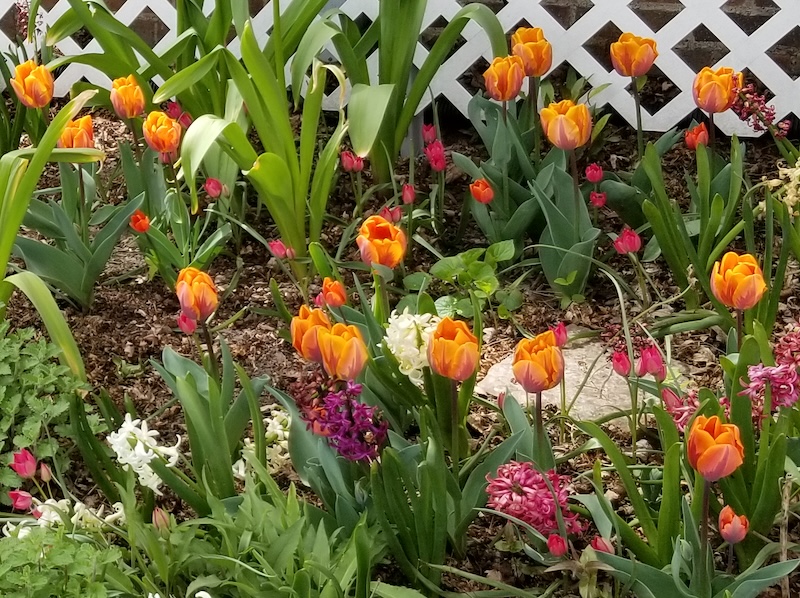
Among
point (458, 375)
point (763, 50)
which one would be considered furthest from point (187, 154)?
point (763, 50)

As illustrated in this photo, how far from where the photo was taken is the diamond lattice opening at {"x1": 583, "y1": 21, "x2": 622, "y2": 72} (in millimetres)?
2518

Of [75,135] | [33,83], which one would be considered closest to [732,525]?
[75,135]

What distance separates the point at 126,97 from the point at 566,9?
1211 millimetres

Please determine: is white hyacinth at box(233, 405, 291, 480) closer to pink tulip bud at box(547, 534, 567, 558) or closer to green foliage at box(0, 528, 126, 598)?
green foliage at box(0, 528, 126, 598)

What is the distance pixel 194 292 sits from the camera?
1.36 metres

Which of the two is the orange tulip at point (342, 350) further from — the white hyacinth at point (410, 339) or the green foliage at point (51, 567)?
the green foliage at point (51, 567)

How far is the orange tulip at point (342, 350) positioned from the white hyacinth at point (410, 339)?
0.21 metres

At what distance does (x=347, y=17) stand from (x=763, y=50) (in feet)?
3.39

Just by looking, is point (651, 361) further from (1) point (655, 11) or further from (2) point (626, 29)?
(1) point (655, 11)

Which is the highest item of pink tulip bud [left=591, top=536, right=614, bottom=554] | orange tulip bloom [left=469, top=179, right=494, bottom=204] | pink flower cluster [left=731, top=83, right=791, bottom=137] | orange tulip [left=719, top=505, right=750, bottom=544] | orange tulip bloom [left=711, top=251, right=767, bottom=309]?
pink flower cluster [left=731, top=83, right=791, bottom=137]

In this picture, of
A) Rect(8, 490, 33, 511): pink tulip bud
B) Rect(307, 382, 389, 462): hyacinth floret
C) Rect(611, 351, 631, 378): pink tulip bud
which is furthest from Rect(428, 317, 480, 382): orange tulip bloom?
Rect(8, 490, 33, 511): pink tulip bud

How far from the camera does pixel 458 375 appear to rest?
1.16 metres

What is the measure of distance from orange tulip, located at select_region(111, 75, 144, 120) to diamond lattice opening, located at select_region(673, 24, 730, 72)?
4.67 feet

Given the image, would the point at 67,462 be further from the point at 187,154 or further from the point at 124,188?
the point at 124,188
